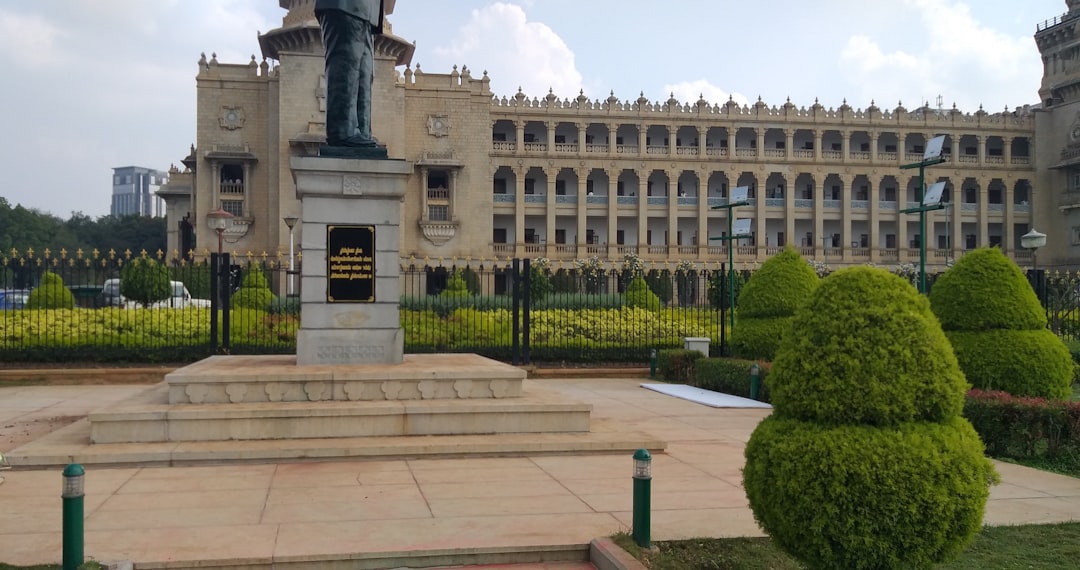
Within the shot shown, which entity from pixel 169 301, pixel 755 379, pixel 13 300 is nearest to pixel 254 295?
pixel 169 301

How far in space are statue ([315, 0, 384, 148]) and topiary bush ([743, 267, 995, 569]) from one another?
7960 mm

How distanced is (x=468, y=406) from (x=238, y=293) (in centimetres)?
1523

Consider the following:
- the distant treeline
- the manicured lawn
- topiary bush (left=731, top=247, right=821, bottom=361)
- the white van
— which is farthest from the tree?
the distant treeline

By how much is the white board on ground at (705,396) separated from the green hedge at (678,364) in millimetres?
501

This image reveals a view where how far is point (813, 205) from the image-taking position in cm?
5744

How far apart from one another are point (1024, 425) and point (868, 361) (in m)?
5.96

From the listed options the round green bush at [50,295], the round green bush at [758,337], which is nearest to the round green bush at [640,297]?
the round green bush at [758,337]

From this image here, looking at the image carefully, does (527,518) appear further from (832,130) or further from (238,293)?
(832,130)

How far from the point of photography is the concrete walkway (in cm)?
546

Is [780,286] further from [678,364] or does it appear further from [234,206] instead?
[234,206]

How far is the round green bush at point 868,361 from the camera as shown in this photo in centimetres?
432

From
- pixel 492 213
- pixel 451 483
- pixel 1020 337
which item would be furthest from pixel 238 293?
pixel 492 213

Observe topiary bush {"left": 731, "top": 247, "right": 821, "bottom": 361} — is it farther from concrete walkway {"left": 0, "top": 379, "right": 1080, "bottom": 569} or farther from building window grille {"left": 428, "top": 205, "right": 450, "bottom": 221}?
building window grille {"left": 428, "top": 205, "right": 450, "bottom": 221}

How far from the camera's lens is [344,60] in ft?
36.2
